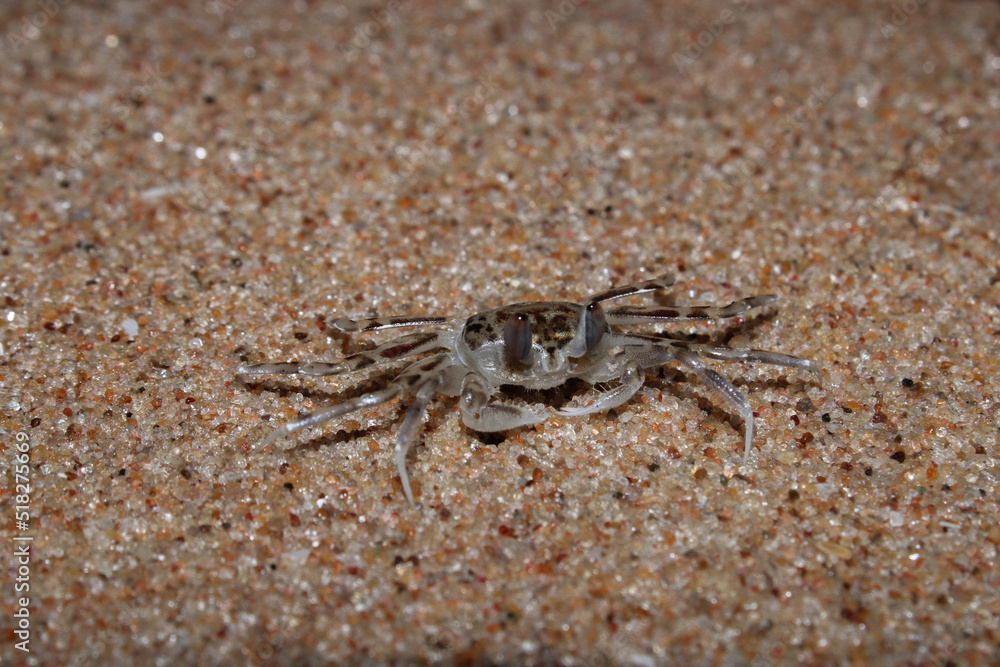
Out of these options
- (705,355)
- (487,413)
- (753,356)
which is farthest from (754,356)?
(487,413)

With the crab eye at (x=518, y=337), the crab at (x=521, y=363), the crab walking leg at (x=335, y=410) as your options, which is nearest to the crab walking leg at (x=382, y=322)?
the crab at (x=521, y=363)

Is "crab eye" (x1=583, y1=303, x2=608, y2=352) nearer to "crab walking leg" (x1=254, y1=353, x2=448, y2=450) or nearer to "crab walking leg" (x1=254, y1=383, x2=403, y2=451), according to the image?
"crab walking leg" (x1=254, y1=353, x2=448, y2=450)

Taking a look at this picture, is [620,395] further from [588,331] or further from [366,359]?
[366,359]

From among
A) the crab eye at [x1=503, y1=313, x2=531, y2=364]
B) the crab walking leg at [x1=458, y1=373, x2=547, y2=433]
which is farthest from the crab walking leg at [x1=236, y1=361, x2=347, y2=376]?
the crab eye at [x1=503, y1=313, x2=531, y2=364]

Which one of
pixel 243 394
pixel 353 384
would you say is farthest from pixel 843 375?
pixel 243 394

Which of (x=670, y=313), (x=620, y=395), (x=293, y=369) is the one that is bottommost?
(x=293, y=369)

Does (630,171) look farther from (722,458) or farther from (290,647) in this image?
(290,647)
